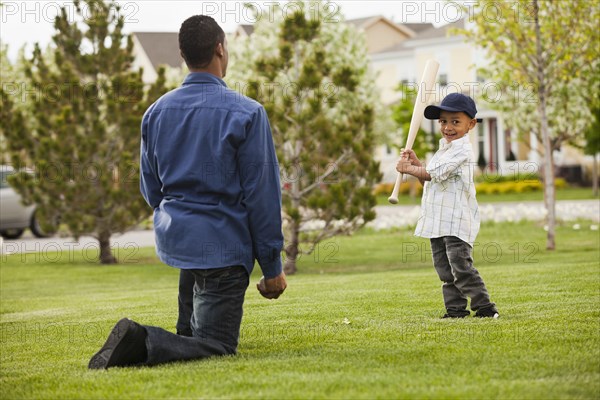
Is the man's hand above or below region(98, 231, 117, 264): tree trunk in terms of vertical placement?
above

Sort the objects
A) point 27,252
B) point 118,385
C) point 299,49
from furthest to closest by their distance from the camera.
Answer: point 27,252
point 299,49
point 118,385

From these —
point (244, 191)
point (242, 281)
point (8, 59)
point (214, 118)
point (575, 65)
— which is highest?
point (8, 59)

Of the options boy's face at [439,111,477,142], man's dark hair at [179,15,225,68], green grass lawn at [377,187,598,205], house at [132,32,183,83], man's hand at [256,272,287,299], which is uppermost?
house at [132,32,183,83]

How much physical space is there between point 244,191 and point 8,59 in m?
33.4

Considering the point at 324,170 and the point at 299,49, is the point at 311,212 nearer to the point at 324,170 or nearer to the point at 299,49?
the point at 324,170

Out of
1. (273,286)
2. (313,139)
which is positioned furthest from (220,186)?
(313,139)

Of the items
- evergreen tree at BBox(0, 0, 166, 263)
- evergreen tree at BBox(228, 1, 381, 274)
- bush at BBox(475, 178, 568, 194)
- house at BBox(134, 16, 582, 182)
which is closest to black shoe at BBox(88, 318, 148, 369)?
evergreen tree at BBox(228, 1, 381, 274)

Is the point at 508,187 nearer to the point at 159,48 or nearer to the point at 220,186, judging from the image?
the point at 159,48

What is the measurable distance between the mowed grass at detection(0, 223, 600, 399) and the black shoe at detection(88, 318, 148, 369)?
12 cm

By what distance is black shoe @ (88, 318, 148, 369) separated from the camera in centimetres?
486

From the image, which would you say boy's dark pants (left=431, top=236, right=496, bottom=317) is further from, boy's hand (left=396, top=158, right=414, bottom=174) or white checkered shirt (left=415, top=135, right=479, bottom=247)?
boy's hand (left=396, top=158, right=414, bottom=174)

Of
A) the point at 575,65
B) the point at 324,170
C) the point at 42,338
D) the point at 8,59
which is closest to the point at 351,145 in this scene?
the point at 324,170

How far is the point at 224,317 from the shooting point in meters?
5.19

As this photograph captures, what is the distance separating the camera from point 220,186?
5.10 meters
